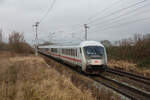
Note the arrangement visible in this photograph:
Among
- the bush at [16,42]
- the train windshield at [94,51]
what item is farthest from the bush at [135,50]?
the bush at [16,42]

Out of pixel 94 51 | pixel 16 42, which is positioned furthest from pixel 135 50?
pixel 16 42

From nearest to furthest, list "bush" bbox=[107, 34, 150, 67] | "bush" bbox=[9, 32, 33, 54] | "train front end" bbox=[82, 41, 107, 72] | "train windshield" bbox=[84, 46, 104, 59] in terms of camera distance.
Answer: "train front end" bbox=[82, 41, 107, 72] < "train windshield" bbox=[84, 46, 104, 59] < "bush" bbox=[107, 34, 150, 67] < "bush" bbox=[9, 32, 33, 54]

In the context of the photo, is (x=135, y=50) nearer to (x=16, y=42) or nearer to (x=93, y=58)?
(x=93, y=58)

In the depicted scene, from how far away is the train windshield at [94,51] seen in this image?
12.2 meters

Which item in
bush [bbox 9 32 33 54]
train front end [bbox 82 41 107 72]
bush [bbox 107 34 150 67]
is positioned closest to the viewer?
train front end [bbox 82 41 107 72]

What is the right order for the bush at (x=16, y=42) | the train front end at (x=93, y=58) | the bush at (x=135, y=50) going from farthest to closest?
the bush at (x=16, y=42)
the bush at (x=135, y=50)
the train front end at (x=93, y=58)

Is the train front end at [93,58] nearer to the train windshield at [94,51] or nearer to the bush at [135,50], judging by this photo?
the train windshield at [94,51]

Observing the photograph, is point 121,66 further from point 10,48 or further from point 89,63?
point 10,48

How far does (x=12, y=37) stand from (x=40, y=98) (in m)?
32.0

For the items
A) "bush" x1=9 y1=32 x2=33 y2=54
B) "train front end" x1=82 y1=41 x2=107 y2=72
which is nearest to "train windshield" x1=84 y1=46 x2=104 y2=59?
"train front end" x1=82 y1=41 x2=107 y2=72

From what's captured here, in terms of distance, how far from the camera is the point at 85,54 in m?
12.3

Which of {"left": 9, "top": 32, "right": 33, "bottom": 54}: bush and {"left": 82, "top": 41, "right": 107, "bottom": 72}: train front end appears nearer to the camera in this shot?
{"left": 82, "top": 41, "right": 107, "bottom": 72}: train front end

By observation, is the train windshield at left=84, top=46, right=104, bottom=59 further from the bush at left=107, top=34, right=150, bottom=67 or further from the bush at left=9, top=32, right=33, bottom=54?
the bush at left=9, top=32, right=33, bottom=54

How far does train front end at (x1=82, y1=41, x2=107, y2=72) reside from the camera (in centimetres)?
1198
